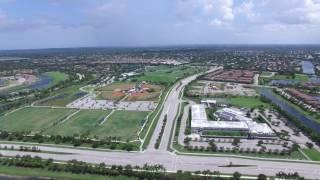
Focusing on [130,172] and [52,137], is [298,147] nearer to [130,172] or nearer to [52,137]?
[130,172]

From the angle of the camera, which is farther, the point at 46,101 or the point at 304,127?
the point at 46,101

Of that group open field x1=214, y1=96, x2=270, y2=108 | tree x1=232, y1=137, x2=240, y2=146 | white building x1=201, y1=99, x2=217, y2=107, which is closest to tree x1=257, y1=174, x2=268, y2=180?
tree x1=232, y1=137, x2=240, y2=146

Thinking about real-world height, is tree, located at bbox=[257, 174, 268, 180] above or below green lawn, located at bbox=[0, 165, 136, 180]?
above

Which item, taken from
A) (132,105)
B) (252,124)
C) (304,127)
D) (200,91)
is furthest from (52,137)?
(200,91)

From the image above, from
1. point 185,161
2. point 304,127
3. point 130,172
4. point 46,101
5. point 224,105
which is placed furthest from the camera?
point 46,101

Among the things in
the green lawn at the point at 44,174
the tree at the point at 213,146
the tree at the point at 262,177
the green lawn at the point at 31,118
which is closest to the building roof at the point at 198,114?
the tree at the point at 213,146

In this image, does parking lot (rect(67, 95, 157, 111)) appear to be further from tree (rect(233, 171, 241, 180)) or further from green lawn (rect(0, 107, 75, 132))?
tree (rect(233, 171, 241, 180))

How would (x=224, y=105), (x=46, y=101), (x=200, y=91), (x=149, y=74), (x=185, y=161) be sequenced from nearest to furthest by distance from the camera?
(x=185, y=161) < (x=224, y=105) < (x=46, y=101) < (x=200, y=91) < (x=149, y=74)

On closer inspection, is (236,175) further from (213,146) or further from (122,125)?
(122,125)
